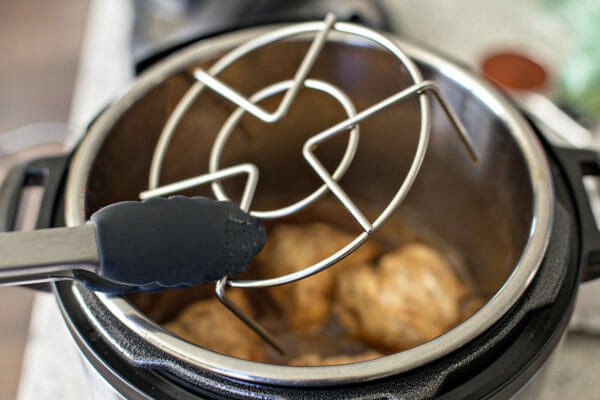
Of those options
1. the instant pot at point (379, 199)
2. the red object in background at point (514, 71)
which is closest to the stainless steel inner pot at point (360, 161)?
the instant pot at point (379, 199)

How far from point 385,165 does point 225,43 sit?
0.26m

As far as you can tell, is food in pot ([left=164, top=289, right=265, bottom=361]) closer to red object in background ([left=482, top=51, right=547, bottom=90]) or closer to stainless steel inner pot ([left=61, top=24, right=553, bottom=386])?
stainless steel inner pot ([left=61, top=24, right=553, bottom=386])

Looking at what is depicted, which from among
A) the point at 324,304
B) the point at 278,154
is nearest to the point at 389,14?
the point at 278,154

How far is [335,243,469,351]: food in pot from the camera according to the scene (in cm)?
77

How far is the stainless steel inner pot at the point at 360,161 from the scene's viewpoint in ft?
1.62

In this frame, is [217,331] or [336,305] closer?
[217,331]

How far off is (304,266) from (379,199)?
135 mm

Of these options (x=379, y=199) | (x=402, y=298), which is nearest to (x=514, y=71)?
(x=379, y=199)

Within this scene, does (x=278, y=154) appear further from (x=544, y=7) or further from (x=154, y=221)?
(x=544, y=7)

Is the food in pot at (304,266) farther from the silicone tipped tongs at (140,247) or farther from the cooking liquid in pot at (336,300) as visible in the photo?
the silicone tipped tongs at (140,247)

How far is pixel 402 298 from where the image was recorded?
0.79m

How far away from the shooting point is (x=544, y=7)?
120 centimetres

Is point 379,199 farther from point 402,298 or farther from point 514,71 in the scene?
point 514,71

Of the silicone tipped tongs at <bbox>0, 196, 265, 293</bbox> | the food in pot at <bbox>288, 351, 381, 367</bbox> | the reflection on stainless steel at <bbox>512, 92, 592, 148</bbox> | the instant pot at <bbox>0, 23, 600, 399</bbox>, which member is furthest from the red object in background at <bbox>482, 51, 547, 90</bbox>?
the silicone tipped tongs at <bbox>0, 196, 265, 293</bbox>
